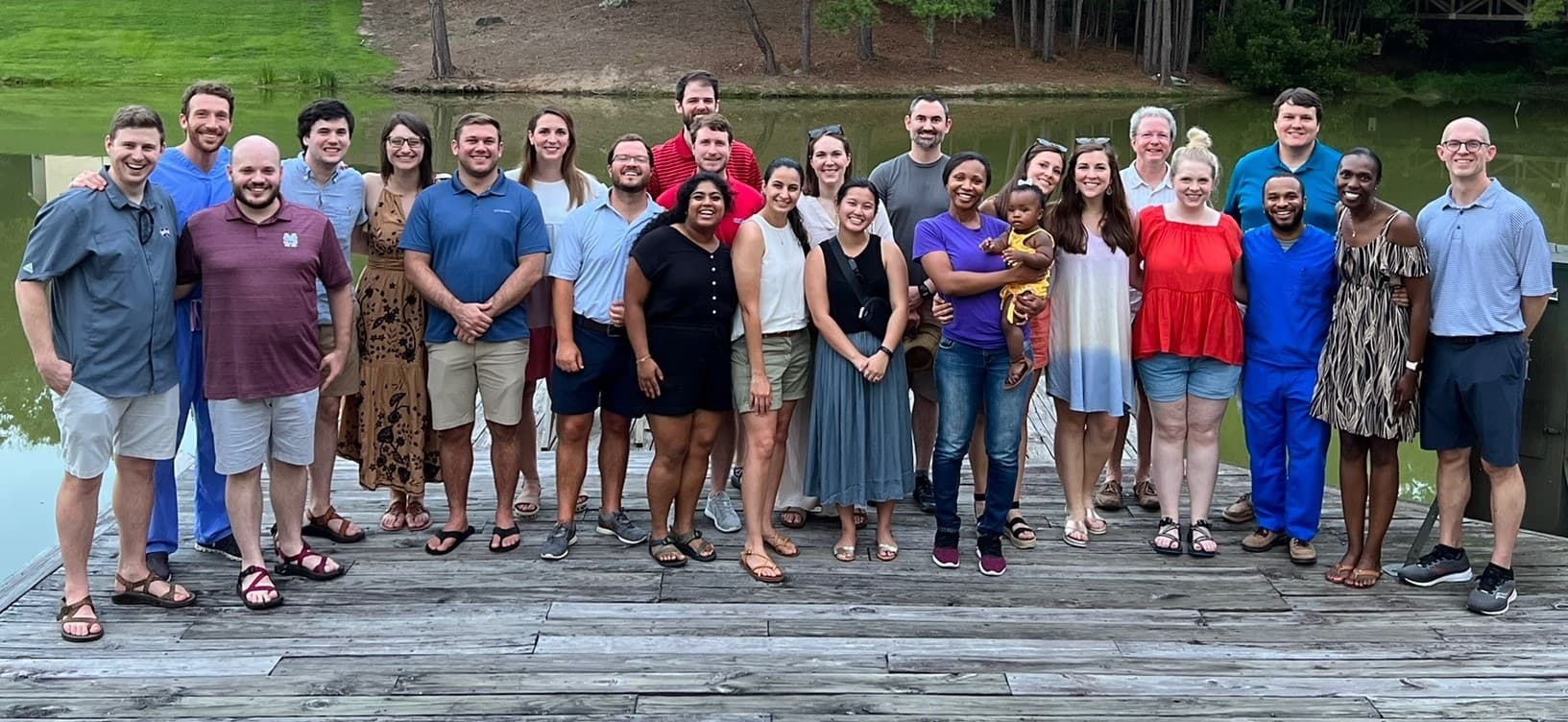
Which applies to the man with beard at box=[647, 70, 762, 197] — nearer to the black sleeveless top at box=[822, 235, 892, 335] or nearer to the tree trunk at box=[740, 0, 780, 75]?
the black sleeveless top at box=[822, 235, 892, 335]

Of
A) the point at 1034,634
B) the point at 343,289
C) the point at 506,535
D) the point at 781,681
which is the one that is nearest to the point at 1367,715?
the point at 1034,634

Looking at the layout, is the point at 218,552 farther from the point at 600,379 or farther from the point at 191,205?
the point at 600,379

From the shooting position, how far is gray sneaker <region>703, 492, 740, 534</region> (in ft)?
17.6

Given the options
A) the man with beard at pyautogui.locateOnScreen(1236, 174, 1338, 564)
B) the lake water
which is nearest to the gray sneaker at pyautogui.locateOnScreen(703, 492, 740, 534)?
the man with beard at pyautogui.locateOnScreen(1236, 174, 1338, 564)

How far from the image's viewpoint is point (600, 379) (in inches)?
197

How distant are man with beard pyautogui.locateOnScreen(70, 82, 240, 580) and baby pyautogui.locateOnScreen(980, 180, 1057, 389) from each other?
2.88 metres

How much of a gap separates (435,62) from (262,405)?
94.2 feet

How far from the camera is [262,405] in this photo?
4566mm

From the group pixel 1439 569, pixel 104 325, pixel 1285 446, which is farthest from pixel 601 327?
pixel 1439 569

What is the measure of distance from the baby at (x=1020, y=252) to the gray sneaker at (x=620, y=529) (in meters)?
1.63

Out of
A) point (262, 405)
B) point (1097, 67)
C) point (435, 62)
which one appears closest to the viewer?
point (262, 405)

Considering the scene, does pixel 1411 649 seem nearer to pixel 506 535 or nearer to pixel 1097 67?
pixel 506 535

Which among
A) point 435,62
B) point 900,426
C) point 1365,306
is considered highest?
point 435,62

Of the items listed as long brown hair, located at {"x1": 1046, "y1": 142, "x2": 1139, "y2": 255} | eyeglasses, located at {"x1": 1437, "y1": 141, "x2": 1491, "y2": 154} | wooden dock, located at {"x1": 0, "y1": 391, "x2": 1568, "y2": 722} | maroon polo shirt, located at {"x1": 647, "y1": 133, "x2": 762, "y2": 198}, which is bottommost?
wooden dock, located at {"x1": 0, "y1": 391, "x2": 1568, "y2": 722}
